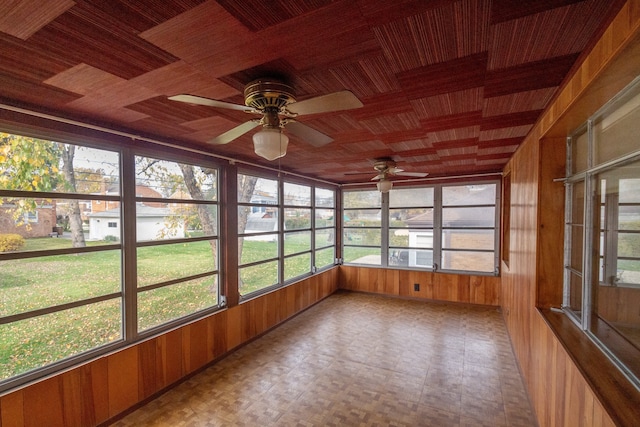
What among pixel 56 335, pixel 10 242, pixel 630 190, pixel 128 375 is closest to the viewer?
pixel 630 190

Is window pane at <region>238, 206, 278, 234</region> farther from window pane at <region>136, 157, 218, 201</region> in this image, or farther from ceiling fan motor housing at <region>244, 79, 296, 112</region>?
ceiling fan motor housing at <region>244, 79, 296, 112</region>

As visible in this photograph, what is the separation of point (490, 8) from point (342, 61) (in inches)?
25.3

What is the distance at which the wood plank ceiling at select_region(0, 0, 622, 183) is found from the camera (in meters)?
1.08

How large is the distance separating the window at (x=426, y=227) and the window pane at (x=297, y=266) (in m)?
1.36

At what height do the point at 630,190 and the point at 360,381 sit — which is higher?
the point at 630,190

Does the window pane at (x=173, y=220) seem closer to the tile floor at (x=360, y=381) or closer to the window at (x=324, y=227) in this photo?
the tile floor at (x=360, y=381)

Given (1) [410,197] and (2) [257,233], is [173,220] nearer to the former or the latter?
(2) [257,233]

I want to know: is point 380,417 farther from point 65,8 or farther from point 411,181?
point 411,181

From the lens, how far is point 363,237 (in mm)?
6508

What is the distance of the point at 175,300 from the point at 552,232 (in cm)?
363

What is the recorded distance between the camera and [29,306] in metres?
2.10

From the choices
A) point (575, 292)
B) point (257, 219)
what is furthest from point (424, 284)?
point (575, 292)

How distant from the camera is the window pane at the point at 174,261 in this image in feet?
9.26

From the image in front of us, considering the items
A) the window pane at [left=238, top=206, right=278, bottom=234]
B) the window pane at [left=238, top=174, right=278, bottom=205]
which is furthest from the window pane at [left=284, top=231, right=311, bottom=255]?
the window pane at [left=238, top=174, right=278, bottom=205]
